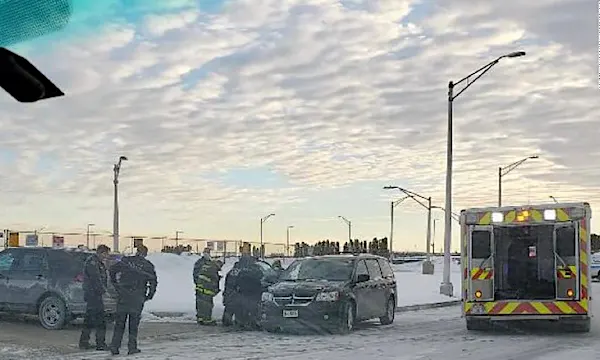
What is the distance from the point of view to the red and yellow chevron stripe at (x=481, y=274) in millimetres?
17156

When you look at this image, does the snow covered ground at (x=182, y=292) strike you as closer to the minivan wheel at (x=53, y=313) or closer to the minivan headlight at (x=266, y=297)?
the minivan headlight at (x=266, y=297)

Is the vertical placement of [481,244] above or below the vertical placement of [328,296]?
above

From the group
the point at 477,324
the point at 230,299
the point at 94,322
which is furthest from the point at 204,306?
the point at 477,324

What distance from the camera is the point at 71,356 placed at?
12758 mm

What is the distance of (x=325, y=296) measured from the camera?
55.2 feet

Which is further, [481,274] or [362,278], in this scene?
[362,278]

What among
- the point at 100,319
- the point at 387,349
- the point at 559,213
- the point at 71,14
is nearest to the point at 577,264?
the point at 559,213

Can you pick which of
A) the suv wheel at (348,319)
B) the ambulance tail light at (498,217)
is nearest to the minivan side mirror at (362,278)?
the suv wheel at (348,319)

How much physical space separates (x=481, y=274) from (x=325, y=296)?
10.1ft

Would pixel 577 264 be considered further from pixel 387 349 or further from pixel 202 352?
pixel 202 352

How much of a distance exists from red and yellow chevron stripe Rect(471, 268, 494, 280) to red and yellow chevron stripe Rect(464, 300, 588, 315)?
492 mm

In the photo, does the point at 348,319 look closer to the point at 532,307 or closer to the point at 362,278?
the point at 362,278

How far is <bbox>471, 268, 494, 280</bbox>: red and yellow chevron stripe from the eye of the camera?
17.2 m

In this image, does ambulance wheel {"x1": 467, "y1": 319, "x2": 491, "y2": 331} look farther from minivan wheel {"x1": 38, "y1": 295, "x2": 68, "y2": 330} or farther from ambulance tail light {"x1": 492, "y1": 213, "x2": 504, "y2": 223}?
minivan wheel {"x1": 38, "y1": 295, "x2": 68, "y2": 330}
